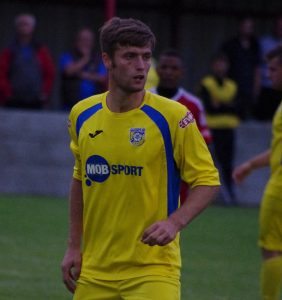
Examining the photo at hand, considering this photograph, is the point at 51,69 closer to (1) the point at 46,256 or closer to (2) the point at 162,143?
(1) the point at 46,256

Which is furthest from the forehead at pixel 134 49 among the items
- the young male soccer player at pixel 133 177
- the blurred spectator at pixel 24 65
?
the blurred spectator at pixel 24 65

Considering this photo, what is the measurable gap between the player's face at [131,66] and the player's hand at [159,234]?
2.19ft

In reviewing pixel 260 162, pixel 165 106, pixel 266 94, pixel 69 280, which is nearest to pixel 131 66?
pixel 165 106

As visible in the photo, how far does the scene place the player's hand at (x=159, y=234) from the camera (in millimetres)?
5301

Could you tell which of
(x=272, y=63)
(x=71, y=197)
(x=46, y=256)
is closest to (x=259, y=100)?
(x=46, y=256)

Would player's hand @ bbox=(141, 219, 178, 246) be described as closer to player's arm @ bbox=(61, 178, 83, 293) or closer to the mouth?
player's arm @ bbox=(61, 178, 83, 293)

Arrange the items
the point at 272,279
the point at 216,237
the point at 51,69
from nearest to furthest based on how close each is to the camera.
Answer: the point at 272,279
the point at 216,237
the point at 51,69

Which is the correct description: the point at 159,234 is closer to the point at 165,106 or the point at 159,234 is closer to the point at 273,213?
the point at 165,106

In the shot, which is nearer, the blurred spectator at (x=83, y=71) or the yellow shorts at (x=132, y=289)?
the yellow shorts at (x=132, y=289)

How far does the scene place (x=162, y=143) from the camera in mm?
5625

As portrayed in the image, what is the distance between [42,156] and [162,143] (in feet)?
38.6

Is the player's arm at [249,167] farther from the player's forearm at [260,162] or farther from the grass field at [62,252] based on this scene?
the grass field at [62,252]

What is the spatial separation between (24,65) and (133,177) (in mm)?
10758

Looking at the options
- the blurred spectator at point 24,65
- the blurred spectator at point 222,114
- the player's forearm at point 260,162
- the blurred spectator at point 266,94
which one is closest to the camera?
the player's forearm at point 260,162
